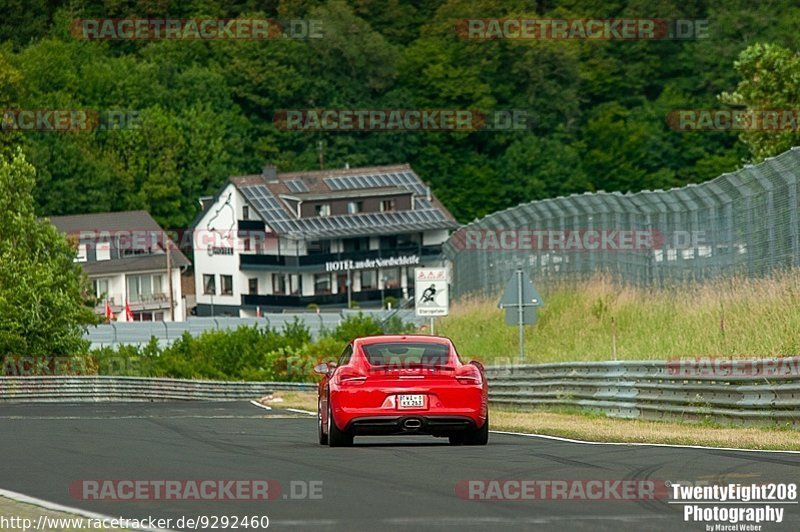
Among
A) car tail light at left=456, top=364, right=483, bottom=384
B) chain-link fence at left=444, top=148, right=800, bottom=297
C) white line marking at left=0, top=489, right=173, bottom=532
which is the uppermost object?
chain-link fence at left=444, top=148, right=800, bottom=297

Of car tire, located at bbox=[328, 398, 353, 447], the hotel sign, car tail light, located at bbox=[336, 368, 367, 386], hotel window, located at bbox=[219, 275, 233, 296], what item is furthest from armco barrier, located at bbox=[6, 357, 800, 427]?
hotel window, located at bbox=[219, 275, 233, 296]

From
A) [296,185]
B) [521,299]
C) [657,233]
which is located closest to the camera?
[521,299]

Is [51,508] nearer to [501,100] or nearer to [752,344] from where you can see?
[752,344]

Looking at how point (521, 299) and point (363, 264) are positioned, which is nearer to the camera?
point (521, 299)

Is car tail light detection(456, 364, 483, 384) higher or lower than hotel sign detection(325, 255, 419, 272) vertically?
lower

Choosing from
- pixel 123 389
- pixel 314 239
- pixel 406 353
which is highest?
pixel 314 239

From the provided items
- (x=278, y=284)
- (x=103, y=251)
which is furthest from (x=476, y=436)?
(x=103, y=251)

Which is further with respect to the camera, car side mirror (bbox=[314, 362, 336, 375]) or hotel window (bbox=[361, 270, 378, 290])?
hotel window (bbox=[361, 270, 378, 290])

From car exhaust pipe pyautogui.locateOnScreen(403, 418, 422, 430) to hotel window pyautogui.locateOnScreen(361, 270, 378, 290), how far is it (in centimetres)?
10816

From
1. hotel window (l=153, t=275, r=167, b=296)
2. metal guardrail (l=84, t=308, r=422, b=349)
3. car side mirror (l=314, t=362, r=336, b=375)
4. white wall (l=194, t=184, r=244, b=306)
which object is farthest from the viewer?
white wall (l=194, t=184, r=244, b=306)

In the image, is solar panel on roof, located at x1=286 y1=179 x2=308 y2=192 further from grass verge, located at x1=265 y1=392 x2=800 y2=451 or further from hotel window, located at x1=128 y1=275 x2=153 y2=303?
grass verge, located at x1=265 y1=392 x2=800 y2=451

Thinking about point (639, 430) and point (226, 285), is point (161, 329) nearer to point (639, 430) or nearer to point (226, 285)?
point (226, 285)

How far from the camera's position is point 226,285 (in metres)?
128

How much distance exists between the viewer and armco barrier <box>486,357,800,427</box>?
20844 mm
